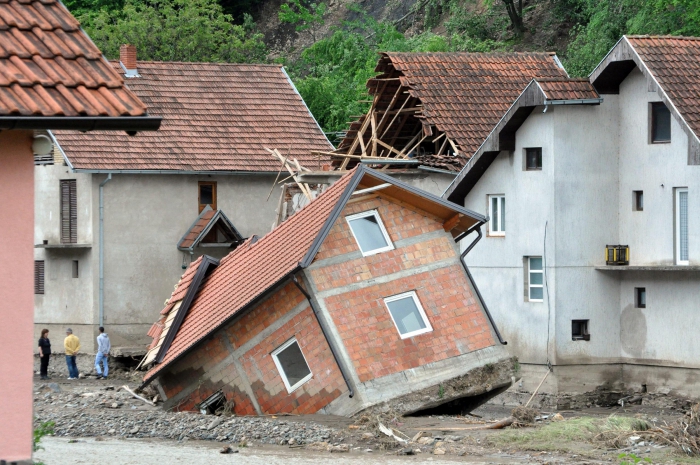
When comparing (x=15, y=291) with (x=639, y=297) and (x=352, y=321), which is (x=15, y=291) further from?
(x=639, y=297)

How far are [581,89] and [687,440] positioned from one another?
12.9 meters

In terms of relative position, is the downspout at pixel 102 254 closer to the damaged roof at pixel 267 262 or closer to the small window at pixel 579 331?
the damaged roof at pixel 267 262

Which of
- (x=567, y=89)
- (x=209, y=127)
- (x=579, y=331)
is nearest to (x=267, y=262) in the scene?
(x=579, y=331)

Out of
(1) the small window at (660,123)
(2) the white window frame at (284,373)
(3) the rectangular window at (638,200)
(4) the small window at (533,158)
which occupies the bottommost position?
(2) the white window frame at (284,373)

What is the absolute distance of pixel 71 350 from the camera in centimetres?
3606

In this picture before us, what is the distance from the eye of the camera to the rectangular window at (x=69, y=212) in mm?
38844

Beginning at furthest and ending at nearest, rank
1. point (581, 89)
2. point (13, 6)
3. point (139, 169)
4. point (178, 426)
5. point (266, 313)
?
1. point (139, 169)
2. point (581, 89)
3. point (266, 313)
4. point (178, 426)
5. point (13, 6)

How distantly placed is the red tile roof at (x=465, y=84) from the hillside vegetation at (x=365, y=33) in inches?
262

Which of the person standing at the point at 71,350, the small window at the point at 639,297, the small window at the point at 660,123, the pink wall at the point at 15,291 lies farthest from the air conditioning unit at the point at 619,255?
the pink wall at the point at 15,291

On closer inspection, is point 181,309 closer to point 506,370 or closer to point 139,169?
point 506,370

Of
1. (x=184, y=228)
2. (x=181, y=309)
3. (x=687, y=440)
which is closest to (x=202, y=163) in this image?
(x=184, y=228)

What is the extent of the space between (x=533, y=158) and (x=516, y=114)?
1.19 meters

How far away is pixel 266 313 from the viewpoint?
24.4 m

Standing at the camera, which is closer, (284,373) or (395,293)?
(284,373)
